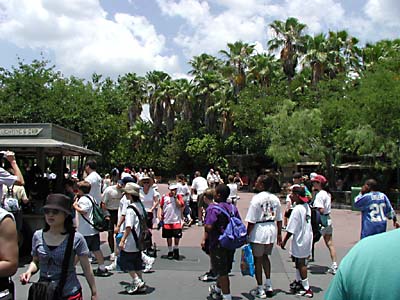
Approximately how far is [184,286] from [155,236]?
5.19 metres

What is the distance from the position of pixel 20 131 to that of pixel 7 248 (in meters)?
7.64

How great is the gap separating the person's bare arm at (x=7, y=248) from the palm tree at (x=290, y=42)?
3477 cm

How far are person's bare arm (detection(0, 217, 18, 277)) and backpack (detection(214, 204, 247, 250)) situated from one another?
3524 mm

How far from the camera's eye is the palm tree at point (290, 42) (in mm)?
35812

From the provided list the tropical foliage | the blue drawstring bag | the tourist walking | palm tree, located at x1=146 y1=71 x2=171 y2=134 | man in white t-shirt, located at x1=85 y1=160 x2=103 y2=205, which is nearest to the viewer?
the tourist walking

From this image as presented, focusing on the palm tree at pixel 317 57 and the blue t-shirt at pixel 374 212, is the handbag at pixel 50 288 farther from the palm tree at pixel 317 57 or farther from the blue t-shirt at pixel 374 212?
the palm tree at pixel 317 57

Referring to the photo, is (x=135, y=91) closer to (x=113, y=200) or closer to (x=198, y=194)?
(x=198, y=194)

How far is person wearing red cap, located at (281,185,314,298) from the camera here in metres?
Result: 6.71

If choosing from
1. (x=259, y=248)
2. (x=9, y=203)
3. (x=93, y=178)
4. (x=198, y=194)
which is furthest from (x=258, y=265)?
(x=198, y=194)

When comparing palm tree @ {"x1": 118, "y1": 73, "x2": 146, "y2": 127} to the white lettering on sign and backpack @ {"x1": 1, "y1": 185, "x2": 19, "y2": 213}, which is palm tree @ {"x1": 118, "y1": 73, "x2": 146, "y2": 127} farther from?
backpack @ {"x1": 1, "y1": 185, "x2": 19, "y2": 213}

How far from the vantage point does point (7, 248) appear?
2.84 meters

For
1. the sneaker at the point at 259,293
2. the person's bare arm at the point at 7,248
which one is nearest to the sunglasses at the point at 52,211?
the person's bare arm at the point at 7,248

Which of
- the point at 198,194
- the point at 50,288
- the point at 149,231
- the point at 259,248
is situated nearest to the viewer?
the point at 50,288

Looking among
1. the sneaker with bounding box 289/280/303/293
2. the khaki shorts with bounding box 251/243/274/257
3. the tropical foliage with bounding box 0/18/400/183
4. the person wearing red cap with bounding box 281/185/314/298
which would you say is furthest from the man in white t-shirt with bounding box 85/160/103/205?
the tropical foliage with bounding box 0/18/400/183
